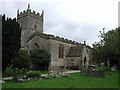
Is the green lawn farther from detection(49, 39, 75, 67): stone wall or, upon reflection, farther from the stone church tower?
the stone church tower

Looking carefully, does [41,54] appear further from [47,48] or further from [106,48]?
[106,48]

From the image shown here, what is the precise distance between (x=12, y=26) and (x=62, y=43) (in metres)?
21.2

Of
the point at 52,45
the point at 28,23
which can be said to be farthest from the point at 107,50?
the point at 28,23

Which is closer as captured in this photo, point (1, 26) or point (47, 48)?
point (1, 26)

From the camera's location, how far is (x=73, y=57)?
39.9m

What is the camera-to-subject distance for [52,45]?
35094mm

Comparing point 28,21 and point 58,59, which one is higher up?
point 28,21

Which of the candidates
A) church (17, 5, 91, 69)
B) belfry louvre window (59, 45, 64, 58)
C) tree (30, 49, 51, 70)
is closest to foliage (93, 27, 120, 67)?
church (17, 5, 91, 69)

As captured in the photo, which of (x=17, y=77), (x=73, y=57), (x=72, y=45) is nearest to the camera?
(x=17, y=77)

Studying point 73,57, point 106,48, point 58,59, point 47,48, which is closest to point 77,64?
point 73,57

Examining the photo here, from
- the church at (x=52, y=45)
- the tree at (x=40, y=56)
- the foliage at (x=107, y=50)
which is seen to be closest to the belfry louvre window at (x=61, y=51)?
the church at (x=52, y=45)

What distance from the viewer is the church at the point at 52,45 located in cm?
3516

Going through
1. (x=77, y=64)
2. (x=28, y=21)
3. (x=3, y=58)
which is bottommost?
(x=77, y=64)

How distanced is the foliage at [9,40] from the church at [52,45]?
15.5m
